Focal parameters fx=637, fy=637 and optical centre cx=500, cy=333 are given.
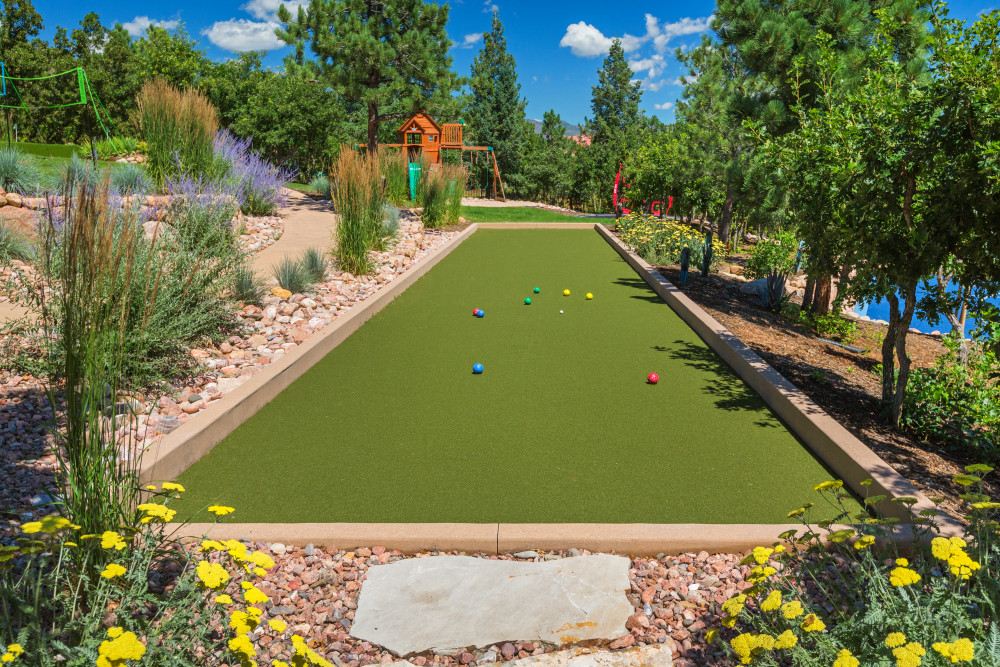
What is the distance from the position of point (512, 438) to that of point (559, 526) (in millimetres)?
1042

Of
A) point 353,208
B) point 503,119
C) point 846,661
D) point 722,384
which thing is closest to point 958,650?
point 846,661

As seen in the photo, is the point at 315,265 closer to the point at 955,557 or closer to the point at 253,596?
the point at 253,596

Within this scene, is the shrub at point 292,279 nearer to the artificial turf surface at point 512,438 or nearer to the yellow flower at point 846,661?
the artificial turf surface at point 512,438

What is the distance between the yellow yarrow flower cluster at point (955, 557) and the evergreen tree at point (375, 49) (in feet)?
49.8

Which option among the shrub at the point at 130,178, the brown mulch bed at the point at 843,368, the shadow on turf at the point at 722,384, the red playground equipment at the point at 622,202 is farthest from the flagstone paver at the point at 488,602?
the red playground equipment at the point at 622,202

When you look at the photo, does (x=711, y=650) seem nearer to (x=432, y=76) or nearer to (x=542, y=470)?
(x=542, y=470)

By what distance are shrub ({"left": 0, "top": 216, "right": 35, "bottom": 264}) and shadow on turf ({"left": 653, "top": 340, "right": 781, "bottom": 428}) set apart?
6023mm

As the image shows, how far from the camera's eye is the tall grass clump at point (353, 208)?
25.6 ft

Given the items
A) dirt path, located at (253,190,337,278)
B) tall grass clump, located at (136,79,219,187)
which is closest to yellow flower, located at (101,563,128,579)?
dirt path, located at (253,190,337,278)

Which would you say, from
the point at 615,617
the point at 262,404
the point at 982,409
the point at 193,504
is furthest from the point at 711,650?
the point at 262,404

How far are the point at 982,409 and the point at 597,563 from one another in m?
2.65

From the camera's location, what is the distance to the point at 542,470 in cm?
341

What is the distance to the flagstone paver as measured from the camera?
2.22 metres

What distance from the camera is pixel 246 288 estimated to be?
231 inches
